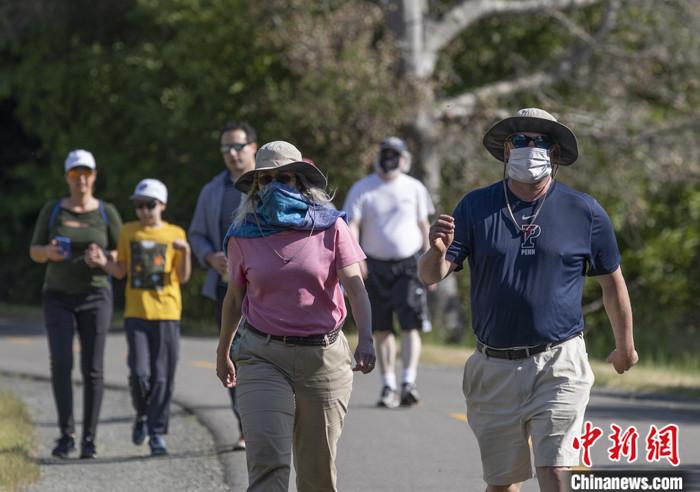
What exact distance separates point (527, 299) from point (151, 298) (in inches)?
174

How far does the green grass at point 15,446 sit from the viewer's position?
8688mm

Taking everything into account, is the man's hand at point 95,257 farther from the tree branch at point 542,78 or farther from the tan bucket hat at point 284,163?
the tree branch at point 542,78

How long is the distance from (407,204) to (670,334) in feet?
43.5

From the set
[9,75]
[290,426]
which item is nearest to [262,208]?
[290,426]

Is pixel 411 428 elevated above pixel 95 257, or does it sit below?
→ below

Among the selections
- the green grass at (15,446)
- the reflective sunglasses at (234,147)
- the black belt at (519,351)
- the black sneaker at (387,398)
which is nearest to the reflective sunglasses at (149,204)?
the reflective sunglasses at (234,147)

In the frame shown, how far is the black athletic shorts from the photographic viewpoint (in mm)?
11680

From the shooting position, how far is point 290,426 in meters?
6.34

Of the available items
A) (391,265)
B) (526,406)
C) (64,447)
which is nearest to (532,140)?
(526,406)

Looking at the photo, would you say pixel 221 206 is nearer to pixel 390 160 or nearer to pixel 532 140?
pixel 390 160

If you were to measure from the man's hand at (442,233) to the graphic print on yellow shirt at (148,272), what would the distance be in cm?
422

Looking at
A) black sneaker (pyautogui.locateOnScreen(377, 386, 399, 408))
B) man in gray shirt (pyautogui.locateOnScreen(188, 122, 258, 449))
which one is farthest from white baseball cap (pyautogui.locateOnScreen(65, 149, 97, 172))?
black sneaker (pyautogui.locateOnScreen(377, 386, 399, 408))

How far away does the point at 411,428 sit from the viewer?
35.4 feet

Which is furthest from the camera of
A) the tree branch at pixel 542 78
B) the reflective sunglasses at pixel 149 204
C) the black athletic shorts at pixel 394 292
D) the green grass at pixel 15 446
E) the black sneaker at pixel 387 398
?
the tree branch at pixel 542 78
